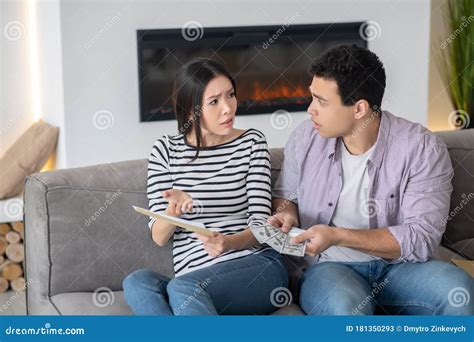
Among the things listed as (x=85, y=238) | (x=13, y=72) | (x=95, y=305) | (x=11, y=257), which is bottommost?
(x=11, y=257)

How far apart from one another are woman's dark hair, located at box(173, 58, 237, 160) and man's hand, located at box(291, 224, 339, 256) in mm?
351

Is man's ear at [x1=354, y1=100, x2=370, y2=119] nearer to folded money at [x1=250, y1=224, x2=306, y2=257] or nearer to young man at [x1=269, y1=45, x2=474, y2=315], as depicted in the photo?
young man at [x1=269, y1=45, x2=474, y2=315]

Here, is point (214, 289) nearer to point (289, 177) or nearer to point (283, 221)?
point (283, 221)

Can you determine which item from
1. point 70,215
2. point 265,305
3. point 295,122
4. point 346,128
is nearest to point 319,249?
point 265,305

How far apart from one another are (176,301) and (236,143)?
1.44ft

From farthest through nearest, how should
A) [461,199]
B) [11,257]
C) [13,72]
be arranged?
1. [13,72]
2. [11,257]
3. [461,199]

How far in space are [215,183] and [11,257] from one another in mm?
1559

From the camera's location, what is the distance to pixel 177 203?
6.40ft

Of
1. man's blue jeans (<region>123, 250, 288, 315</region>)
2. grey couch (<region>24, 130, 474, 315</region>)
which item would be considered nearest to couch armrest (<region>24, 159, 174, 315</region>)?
grey couch (<region>24, 130, 474, 315</region>)

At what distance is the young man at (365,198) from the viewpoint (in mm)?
1938

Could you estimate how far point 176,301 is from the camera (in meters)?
1.89

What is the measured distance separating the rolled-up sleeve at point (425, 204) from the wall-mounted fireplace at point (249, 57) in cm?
199

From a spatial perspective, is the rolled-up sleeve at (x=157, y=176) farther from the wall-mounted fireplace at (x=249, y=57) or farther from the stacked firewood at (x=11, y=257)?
the wall-mounted fireplace at (x=249, y=57)

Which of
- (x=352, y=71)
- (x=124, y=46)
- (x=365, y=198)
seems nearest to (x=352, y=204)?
(x=365, y=198)
